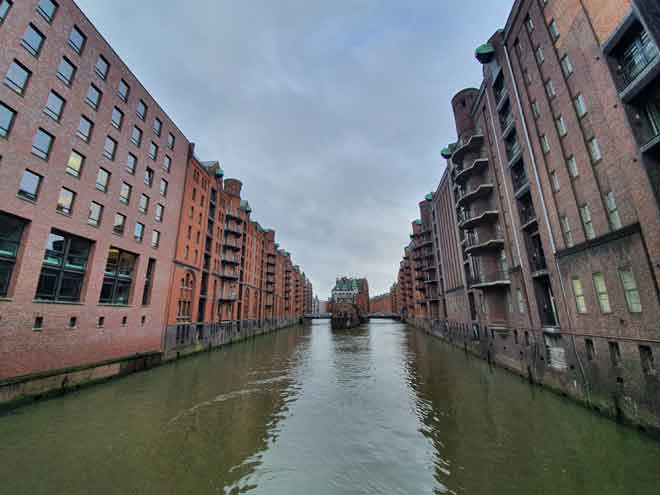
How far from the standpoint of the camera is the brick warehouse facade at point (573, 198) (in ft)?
34.3

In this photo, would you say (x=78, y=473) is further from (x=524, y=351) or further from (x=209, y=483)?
(x=524, y=351)

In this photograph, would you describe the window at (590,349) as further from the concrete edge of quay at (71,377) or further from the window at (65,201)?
the window at (65,201)

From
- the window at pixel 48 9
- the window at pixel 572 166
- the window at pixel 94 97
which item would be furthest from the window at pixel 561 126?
the window at pixel 48 9

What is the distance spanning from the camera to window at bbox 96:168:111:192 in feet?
72.7

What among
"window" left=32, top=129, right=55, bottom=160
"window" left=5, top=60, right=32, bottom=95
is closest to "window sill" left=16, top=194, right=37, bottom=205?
"window" left=32, top=129, right=55, bottom=160

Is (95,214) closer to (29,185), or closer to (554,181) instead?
(29,185)

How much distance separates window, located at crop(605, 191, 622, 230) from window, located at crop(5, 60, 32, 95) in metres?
32.2

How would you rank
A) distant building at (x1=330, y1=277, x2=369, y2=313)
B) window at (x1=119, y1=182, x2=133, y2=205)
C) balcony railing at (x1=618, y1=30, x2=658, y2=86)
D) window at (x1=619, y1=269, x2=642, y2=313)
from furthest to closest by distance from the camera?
distant building at (x1=330, y1=277, x2=369, y2=313), window at (x1=119, y1=182, x2=133, y2=205), window at (x1=619, y1=269, x2=642, y2=313), balcony railing at (x1=618, y1=30, x2=658, y2=86)

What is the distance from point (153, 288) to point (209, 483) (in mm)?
24581

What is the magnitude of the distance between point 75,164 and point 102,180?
249 centimetres

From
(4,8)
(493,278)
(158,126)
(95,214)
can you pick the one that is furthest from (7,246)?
(493,278)

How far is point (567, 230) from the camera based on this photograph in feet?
50.3

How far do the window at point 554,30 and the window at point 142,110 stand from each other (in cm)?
3280

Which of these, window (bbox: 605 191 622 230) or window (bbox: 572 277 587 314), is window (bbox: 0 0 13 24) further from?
window (bbox: 572 277 587 314)
